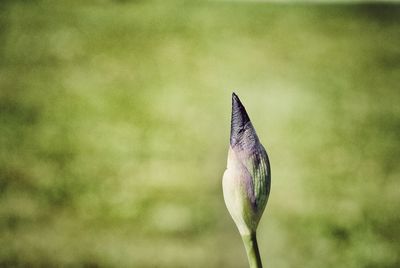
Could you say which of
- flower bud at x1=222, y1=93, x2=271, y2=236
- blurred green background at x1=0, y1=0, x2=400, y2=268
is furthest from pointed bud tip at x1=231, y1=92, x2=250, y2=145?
blurred green background at x1=0, y1=0, x2=400, y2=268

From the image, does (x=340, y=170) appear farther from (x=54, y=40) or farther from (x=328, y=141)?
(x=54, y=40)

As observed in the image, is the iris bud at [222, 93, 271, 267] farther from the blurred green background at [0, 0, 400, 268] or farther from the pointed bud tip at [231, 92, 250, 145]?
the blurred green background at [0, 0, 400, 268]

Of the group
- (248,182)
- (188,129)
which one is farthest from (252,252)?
(188,129)

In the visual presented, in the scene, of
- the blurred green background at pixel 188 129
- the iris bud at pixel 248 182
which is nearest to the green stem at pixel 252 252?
the iris bud at pixel 248 182

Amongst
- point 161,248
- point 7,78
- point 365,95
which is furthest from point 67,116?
point 365,95

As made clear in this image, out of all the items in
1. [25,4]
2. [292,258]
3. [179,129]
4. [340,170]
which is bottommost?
[292,258]

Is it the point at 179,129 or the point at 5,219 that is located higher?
the point at 179,129

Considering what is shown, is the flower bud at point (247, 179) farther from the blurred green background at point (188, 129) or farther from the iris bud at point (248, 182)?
the blurred green background at point (188, 129)

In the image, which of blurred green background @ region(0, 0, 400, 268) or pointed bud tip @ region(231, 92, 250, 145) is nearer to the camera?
pointed bud tip @ region(231, 92, 250, 145)
